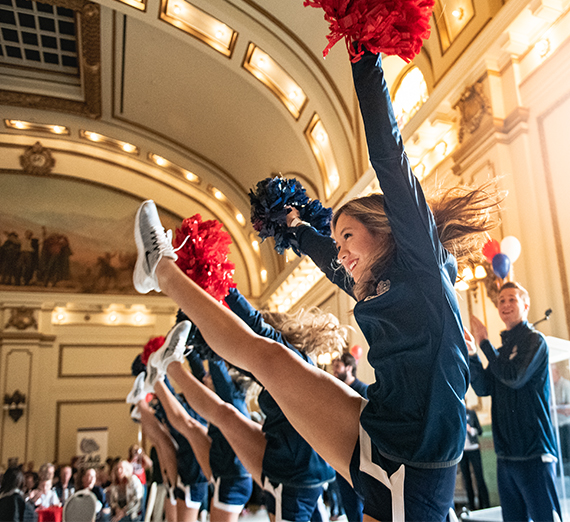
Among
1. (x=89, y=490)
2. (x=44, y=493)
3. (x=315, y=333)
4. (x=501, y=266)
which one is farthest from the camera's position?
(x=44, y=493)

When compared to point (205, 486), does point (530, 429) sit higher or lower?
higher

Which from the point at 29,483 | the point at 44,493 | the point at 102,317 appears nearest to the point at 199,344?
the point at 44,493

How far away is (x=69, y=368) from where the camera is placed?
14.7 meters

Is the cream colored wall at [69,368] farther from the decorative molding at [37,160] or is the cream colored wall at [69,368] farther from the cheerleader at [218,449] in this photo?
the cheerleader at [218,449]

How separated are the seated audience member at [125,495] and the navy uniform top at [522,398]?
4.10 metres

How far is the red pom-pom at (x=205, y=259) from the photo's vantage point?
2.40 metres

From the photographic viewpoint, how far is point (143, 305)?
15664 mm

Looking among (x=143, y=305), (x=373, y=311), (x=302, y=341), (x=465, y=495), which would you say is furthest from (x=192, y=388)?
(x=143, y=305)

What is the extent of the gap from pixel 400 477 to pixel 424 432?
0.13 meters

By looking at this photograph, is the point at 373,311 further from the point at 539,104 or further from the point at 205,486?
the point at 539,104

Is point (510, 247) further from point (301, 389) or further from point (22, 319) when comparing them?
point (22, 319)

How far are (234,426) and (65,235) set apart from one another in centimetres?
1408

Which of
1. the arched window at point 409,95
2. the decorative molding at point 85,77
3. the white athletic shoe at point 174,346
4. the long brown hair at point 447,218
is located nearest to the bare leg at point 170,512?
the white athletic shoe at point 174,346

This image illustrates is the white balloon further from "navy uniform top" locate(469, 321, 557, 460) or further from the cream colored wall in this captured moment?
the cream colored wall
